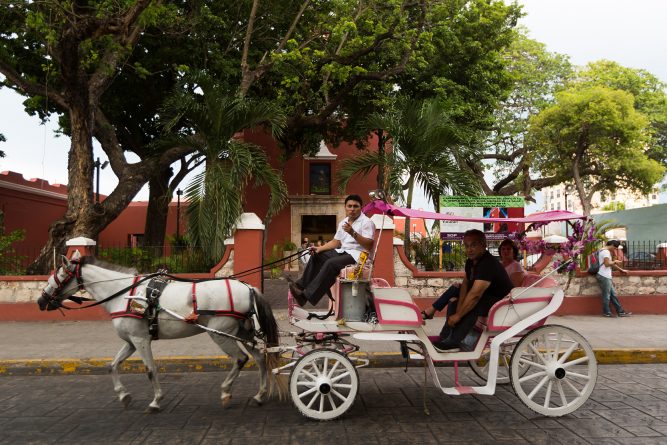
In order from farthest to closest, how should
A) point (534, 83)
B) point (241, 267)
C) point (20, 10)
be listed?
1. point (534, 83)
2. point (20, 10)
3. point (241, 267)

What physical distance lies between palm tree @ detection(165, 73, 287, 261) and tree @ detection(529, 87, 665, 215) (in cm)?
1628

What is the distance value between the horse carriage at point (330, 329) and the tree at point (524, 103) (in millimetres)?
21131

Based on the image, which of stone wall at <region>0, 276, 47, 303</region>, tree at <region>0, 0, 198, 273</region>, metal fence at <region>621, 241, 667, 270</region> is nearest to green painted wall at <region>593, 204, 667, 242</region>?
metal fence at <region>621, 241, 667, 270</region>

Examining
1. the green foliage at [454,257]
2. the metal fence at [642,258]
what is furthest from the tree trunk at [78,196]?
the metal fence at [642,258]

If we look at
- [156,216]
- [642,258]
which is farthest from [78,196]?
[642,258]

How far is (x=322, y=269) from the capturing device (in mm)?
5199

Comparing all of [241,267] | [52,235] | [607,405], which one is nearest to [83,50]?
[52,235]

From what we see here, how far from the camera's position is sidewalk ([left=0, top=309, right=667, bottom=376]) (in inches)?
278

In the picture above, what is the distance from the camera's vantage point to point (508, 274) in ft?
19.6

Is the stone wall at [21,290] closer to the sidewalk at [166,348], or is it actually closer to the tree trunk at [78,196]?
the sidewalk at [166,348]

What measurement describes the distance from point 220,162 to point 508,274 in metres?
7.41

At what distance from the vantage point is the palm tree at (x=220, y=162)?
1070cm

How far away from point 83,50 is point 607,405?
10654 mm

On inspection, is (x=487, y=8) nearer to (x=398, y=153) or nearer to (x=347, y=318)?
(x=398, y=153)
